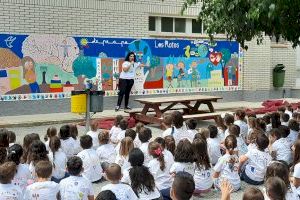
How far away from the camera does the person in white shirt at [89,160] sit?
25.1 feet

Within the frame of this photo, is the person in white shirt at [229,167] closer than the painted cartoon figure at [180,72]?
Yes

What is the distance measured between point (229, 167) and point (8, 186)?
3320 millimetres

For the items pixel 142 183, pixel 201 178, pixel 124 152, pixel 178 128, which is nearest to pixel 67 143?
pixel 124 152

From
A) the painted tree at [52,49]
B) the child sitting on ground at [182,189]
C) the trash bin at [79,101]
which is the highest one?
the painted tree at [52,49]

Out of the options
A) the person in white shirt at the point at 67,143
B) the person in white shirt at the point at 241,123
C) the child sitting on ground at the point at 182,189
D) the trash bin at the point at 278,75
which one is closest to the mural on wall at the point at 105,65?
the trash bin at the point at 278,75

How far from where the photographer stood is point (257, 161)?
25.2 feet

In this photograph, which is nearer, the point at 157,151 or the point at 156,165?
the point at 157,151

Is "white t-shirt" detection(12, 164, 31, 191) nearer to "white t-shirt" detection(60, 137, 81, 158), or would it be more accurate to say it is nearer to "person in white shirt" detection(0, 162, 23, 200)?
"person in white shirt" detection(0, 162, 23, 200)

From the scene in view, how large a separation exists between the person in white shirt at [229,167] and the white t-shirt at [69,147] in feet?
8.16

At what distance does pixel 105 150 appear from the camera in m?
8.34

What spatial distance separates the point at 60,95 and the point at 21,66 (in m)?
1.53

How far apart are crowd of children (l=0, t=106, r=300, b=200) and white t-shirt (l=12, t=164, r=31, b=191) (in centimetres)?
1

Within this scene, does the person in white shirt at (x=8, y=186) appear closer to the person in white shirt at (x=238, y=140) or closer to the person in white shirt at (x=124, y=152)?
the person in white shirt at (x=124, y=152)

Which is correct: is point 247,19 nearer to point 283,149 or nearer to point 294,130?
point 294,130
